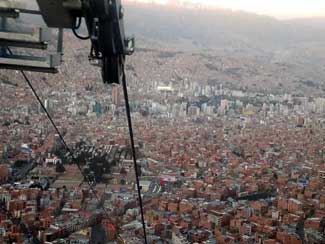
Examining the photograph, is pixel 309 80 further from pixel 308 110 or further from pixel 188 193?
pixel 188 193

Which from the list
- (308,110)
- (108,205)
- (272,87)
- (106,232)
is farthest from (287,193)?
(272,87)

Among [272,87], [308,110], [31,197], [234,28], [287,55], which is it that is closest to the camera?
[31,197]

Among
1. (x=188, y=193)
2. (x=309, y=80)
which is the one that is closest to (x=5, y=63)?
(x=188, y=193)

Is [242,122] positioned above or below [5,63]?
below

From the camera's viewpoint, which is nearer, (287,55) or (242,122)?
(242,122)

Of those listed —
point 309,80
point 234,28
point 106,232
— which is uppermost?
point 234,28

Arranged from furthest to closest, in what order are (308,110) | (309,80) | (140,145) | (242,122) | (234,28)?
(234,28)
(309,80)
(308,110)
(242,122)
(140,145)

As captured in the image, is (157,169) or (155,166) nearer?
(157,169)

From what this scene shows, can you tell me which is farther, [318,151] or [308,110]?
[308,110]

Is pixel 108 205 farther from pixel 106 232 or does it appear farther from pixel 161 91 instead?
pixel 161 91
